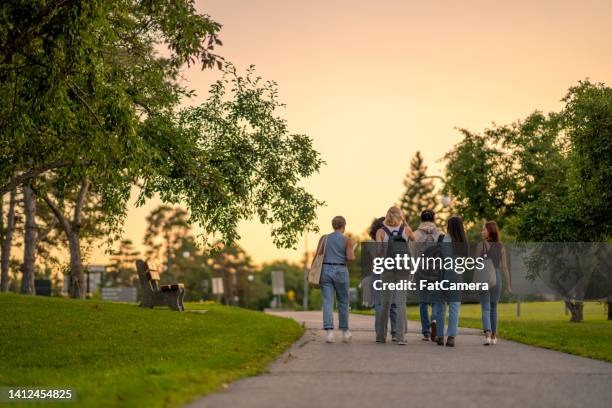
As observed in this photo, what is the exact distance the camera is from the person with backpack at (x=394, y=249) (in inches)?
567

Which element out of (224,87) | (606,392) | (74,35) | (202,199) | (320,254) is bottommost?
(606,392)

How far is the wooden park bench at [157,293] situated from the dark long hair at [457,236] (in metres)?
12.2

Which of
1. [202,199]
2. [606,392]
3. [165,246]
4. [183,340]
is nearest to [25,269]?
[202,199]

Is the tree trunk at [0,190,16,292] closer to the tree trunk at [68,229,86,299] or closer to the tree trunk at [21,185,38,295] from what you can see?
the tree trunk at [21,185,38,295]

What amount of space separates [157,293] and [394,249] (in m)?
12.8

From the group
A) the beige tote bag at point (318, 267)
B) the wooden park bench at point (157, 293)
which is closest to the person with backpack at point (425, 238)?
the beige tote bag at point (318, 267)

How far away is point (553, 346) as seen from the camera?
14383mm

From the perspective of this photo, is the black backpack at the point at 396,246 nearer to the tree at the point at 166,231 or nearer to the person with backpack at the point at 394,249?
the person with backpack at the point at 394,249

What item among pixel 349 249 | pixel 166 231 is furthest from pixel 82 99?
pixel 166 231

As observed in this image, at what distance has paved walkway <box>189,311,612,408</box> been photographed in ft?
25.5

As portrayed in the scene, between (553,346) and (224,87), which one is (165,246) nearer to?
(224,87)

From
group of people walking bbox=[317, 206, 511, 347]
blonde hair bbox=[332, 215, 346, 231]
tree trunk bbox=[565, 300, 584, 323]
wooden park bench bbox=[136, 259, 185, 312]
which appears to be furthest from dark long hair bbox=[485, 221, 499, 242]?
tree trunk bbox=[565, 300, 584, 323]

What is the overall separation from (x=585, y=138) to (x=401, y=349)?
30.5ft

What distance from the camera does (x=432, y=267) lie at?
47.4 ft
